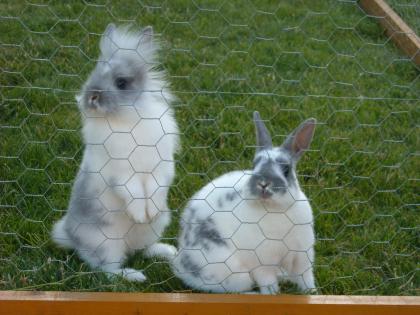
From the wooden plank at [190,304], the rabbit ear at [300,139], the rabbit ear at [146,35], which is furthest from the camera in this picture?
the rabbit ear at [146,35]

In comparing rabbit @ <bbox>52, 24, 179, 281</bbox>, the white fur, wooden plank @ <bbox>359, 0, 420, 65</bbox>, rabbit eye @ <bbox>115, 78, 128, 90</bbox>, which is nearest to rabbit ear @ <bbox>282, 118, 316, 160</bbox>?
Result: the white fur

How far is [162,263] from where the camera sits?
2.20m

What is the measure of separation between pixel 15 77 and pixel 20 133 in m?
0.49

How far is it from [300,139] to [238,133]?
624mm

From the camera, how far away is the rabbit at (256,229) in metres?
1.94

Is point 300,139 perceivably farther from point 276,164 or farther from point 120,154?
point 120,154

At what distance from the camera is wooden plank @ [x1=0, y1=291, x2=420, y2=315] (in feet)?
6.06

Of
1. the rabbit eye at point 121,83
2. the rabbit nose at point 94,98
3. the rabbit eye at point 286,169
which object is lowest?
the rabbit nose at point 94,98

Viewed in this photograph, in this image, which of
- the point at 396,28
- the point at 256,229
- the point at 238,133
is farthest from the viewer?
the point at 396,28

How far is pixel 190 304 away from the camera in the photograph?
73.5 inches

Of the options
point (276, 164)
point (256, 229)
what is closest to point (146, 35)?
point (276, 164)

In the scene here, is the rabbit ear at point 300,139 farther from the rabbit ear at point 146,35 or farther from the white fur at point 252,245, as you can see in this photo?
the rabbit ear at point 146,35

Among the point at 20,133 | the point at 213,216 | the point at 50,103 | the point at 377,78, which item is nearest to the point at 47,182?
the point at 20,133

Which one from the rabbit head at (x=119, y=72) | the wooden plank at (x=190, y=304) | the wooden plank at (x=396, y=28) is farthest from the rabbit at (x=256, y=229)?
the wooden plank at (x=396, y=28)
